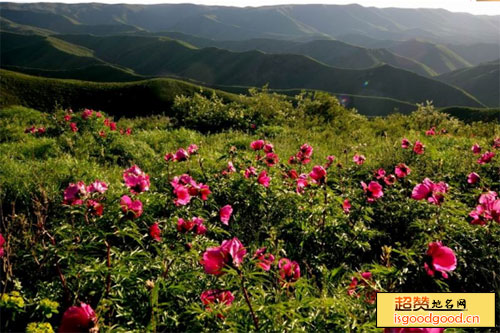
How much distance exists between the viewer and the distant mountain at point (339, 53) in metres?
144

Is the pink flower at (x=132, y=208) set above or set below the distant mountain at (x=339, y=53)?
below

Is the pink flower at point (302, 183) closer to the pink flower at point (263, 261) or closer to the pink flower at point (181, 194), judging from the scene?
the pink flower at point (181, 194)

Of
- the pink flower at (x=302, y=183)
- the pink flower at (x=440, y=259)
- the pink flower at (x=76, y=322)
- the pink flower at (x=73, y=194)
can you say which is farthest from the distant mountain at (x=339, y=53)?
the pink flower at (x=76, y=322)

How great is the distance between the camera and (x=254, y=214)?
12.2ft

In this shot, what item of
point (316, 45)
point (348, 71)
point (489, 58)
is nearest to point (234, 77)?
point (348, 71)

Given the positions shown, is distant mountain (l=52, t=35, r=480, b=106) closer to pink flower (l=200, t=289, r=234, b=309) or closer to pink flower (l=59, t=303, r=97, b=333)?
pink flower (l=200, t=289, r=234, b=309)

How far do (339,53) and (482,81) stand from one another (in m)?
70.7

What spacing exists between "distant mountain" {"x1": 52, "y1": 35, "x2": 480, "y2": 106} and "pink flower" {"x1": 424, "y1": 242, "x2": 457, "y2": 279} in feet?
311

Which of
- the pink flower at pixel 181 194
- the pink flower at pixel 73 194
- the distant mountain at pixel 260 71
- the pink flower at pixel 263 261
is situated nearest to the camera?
the pink flower at pixel 263 261

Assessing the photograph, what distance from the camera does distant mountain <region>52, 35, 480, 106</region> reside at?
90.1 metres

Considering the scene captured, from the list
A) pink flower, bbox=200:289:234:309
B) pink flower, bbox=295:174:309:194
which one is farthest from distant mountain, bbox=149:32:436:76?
pink flower, bbox=200:289:234:309

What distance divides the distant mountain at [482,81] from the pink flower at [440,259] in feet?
364

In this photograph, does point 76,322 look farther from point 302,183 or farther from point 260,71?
point 260,71

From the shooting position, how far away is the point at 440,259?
5.67 ft
